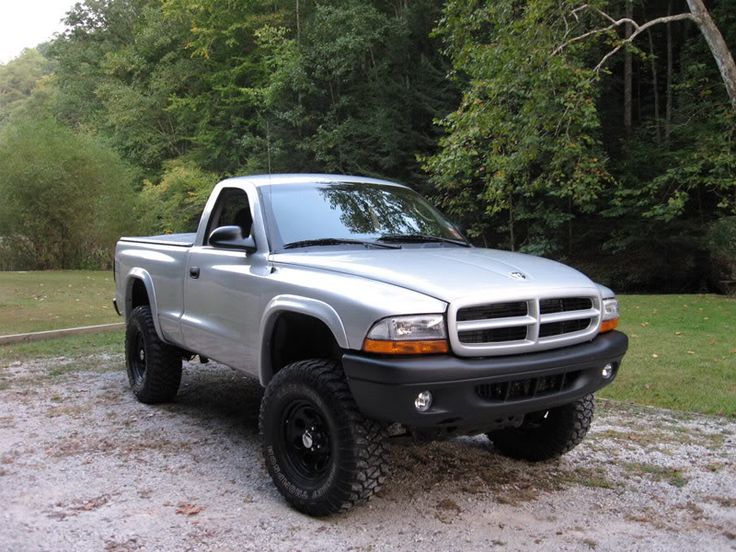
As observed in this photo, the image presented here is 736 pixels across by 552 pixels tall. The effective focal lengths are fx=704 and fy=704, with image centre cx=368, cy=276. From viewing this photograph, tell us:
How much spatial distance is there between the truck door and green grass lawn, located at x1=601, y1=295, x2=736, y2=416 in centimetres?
392

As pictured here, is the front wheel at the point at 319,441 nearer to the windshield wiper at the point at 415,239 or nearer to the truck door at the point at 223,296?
the truck door at the point at 223,296

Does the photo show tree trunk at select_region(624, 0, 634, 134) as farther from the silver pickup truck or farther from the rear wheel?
the rear wheel

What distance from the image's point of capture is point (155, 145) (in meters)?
41.4

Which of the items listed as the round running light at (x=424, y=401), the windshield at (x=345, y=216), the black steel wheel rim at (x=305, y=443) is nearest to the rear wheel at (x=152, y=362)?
the windshield at (x=345, y=216)

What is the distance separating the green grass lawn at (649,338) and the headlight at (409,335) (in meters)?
3.88

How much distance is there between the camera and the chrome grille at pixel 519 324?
3.60 m

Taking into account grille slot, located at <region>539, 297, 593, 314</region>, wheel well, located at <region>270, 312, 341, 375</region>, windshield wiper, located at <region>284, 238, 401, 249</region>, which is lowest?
wheel well, located at <region>270, 312, 341, 375</region>

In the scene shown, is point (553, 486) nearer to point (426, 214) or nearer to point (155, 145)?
point (426, 214)

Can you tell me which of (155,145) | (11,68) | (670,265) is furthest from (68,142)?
(11,68)

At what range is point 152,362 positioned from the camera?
246 inches

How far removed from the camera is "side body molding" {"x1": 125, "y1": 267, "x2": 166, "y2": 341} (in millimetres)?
6152

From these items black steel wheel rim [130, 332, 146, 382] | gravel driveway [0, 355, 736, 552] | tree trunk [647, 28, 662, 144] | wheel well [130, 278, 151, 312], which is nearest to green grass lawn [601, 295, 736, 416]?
gravel driveway [0, 355, 736, 552]

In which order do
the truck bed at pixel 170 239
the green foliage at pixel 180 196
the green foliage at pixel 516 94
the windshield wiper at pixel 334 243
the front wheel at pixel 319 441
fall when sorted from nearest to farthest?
the front wheel at pixel 319 441
the windshield wiper at pixel 334 243
the truck bed at pixel 170 239
the green foliage at pixel 516 94
the green foliage at pixel 180 196

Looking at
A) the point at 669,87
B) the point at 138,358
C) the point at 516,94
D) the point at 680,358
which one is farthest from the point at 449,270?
the point at 669,87
